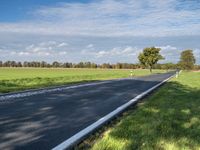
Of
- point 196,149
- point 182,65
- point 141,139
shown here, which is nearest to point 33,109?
point 141,139

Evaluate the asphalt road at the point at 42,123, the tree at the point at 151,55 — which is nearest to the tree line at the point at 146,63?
the tree at the point at 151,55

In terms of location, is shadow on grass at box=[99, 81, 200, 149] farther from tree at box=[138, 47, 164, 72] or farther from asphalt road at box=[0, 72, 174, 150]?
tree at box=[138, 47, 164, 72]

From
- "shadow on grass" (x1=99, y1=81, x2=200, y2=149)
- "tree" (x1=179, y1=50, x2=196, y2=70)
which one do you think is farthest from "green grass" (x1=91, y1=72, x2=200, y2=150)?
"tree" (x1=179, y1=50, x2=196, y2=70)

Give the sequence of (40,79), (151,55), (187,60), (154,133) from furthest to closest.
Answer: (187,60) < (151,55) < (40,79) < (154,133)

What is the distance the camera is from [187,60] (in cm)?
14575

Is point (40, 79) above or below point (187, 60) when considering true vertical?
below

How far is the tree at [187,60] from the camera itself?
14350 centimetres

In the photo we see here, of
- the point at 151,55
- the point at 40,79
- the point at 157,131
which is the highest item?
the point at 151,55

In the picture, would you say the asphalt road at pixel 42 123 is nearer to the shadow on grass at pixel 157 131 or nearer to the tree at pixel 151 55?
the shadow on grass at pixel 157 131

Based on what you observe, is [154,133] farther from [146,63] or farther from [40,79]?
[146,63]

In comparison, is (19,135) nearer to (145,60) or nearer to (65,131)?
(65,131)

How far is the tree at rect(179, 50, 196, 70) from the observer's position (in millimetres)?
143500

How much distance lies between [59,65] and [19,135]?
479 feet

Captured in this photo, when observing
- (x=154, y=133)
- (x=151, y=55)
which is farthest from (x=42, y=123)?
(x=151, y=55)
